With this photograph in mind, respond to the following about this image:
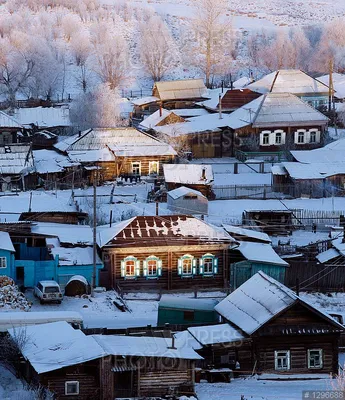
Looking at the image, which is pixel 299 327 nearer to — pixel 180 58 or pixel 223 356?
pixel 223 356

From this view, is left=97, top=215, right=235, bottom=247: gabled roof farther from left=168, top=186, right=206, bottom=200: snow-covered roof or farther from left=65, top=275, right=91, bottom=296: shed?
left=168, top=186, right=206, bottom=200: snow-covered roof

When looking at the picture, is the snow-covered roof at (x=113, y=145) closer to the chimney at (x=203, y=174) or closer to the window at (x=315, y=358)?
the chimney at (x=203, y=174)

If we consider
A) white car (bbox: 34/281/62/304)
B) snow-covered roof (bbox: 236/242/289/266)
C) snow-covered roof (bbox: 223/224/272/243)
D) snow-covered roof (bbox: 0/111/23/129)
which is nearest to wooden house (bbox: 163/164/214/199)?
snow-covered roof (bbox: 223/224/272/243)

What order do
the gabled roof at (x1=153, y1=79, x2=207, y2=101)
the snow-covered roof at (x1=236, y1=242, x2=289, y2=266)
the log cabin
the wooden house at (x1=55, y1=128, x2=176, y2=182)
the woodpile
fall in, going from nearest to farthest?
the log cabin → the woodpile → the snow-covered roof at (x1=236, y1=242, x2=289, y2=266) → the wooden house at (x1=55, y1=128, x2=176, y2=182) → the gabled roof at (x1=153, y1=79, x2=207, y2=101)

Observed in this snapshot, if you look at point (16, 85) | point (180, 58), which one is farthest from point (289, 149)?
point (180, 58)

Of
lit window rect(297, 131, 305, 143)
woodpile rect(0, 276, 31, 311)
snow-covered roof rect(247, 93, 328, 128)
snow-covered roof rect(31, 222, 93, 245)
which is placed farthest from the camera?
lit window rect(297, 131, 305, 143)

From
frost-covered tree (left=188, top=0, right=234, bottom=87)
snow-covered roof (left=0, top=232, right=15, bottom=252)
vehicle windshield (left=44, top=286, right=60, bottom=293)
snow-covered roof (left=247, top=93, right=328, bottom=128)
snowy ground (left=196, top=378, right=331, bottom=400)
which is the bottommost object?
snowy ground (left=196, top=378, right=331, bottom=400)

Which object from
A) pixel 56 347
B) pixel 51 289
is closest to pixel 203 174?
pixel 51 289
